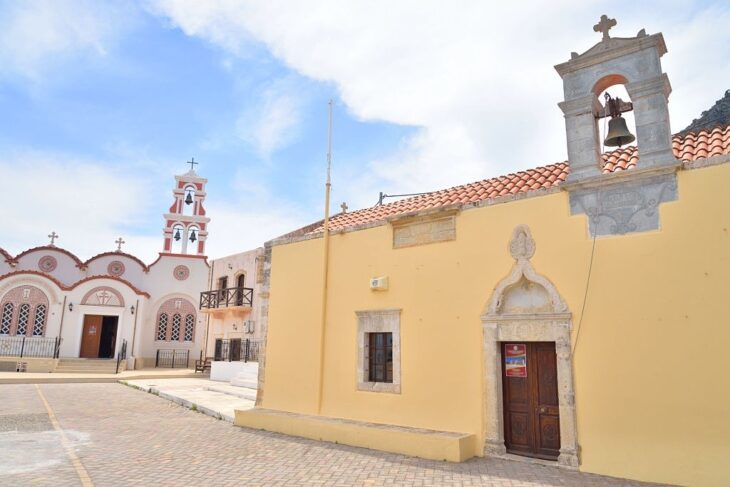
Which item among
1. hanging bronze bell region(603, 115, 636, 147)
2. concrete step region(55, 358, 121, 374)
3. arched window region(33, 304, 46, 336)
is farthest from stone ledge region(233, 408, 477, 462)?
arched window region(33, 304, 46, 336)

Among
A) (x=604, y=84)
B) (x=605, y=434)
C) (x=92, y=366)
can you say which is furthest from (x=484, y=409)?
(x=92, y=366)

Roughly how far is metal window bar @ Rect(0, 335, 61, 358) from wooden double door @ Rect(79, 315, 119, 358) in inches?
56.7

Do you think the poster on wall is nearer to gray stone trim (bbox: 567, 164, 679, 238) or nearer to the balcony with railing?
gray stone trim (bbox: 567, 164, 679, 238)

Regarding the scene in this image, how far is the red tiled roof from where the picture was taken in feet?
22.1

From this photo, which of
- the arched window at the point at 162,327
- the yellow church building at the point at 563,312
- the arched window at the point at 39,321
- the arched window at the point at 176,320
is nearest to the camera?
the yellow church building at the point at 563,312

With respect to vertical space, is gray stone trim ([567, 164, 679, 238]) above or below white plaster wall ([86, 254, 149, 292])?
below

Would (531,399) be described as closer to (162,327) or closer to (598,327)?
(598,327)

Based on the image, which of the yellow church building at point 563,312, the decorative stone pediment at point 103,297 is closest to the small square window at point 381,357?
the yellow church building at point 563,312

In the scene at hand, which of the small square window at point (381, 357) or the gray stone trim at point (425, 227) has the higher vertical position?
the gray stone trim at point (425, 227)

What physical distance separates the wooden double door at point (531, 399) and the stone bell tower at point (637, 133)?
188 cm

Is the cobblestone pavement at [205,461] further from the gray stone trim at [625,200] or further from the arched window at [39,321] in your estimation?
the arched window at [39,321]

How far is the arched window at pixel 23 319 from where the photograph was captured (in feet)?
77.6

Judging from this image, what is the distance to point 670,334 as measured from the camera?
5.82 metres

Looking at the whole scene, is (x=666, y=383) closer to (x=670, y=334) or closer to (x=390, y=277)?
(x=670, y=334)
